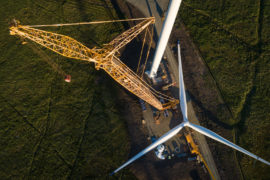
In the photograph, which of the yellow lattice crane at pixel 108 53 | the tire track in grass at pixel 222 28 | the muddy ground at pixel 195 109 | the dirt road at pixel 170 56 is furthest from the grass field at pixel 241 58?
the yellow lattice crane at pixel 108 53

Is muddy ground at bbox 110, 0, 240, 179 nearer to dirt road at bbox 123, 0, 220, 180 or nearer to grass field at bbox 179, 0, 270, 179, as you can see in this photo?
dirt road at bbox 123, 0, 220, 180

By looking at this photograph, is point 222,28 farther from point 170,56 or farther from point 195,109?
point 195,109

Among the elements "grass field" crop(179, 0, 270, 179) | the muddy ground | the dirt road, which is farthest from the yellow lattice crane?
"grass field" crop(179, 0, 270, 179)

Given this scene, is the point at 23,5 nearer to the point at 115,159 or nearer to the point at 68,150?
the point at 68,150

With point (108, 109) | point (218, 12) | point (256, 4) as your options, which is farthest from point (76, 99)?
point (256, 4)

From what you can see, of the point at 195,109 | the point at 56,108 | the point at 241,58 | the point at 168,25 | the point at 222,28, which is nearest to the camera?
the point at 168,25

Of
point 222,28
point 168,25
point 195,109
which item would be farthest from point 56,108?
point 222,28

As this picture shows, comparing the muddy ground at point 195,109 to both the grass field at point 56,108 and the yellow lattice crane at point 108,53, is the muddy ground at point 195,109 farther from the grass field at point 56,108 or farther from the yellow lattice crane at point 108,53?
the yellow lattice crane at point 108,53
